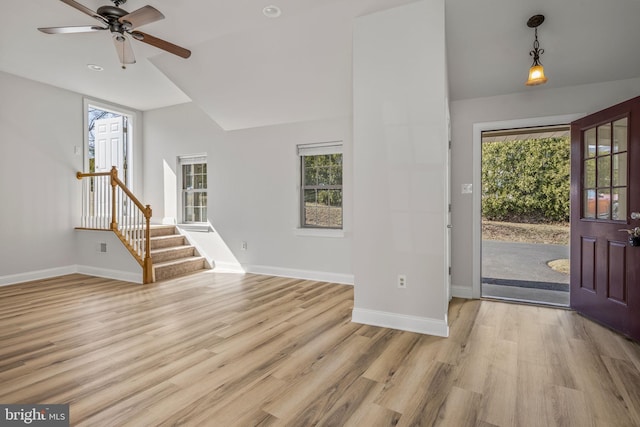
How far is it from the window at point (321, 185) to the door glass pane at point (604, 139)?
292cm

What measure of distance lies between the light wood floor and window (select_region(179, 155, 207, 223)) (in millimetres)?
2609

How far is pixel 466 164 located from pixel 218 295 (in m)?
3.43

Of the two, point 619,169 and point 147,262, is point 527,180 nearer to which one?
point 619,169

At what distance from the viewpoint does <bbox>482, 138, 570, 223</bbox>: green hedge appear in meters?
9.63

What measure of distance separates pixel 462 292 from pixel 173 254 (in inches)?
173

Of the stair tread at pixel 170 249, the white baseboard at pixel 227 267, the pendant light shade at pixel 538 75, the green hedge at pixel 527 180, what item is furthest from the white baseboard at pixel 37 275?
the green hedge at pixel 527 180

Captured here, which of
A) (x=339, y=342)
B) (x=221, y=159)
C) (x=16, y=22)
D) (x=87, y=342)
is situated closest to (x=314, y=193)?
(x=221, y=159)

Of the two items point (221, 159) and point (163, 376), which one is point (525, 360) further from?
point (221, 159)

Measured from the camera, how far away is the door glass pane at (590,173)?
10.9 ft

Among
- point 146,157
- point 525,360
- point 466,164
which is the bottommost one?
point 525,360

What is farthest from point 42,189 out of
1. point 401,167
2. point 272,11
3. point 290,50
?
point 401,167

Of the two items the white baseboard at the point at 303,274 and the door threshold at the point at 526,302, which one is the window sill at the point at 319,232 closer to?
the white baseboard at the point at 303,274

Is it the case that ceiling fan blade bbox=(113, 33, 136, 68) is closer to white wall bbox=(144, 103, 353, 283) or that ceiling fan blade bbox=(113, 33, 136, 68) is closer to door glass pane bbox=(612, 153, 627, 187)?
white wall bbox=(144, 103, 353, 283)

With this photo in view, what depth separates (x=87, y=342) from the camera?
2.65 meters
